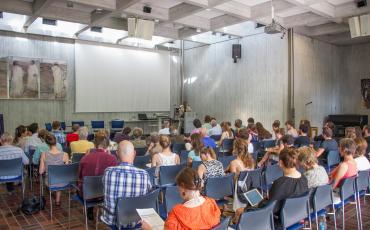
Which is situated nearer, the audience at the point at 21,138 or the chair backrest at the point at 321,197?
the chair backrest at the point at 321,197

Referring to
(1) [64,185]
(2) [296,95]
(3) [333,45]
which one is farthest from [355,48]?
(1) [64,185]

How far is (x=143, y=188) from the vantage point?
2.81m

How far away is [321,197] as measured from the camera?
3008mm

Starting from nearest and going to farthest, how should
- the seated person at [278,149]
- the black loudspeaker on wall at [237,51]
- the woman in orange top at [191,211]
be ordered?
the woman in orange top at [191,211]
the seated person at [278,149]
the black loudspeaker on wall at [237,51]

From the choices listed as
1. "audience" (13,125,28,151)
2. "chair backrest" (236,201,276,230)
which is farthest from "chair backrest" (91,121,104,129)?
"chair backrest" (236,201,276,230)

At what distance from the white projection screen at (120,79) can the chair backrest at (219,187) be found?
976 centimetres

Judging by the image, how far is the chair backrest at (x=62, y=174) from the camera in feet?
13.0

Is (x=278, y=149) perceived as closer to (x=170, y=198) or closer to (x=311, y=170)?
(x=311, y=170)

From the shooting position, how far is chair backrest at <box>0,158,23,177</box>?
4371 millimetres

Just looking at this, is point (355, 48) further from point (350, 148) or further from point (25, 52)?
point (25, 52)

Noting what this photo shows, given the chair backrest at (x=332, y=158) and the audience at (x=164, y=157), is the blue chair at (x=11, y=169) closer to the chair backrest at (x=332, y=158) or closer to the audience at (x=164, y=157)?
the audience at (x=164, y=157)

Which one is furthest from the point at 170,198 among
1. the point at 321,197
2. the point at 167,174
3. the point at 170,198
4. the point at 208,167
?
the point at 321,197

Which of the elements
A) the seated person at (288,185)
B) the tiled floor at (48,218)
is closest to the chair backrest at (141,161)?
the tiled floor at (48,218)

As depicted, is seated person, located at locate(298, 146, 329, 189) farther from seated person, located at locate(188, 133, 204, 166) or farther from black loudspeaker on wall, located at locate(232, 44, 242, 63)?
black loudspeaker on wall, located at locate(232, 44, 242, 63)
